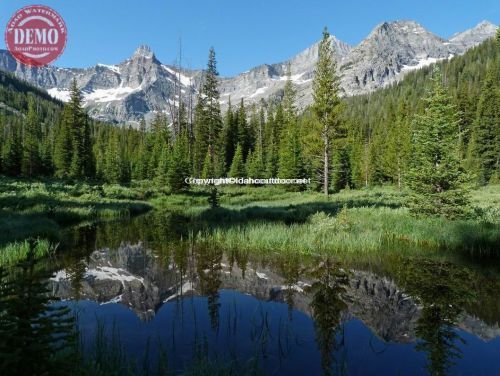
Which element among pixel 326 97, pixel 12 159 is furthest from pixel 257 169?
pixel 12 159

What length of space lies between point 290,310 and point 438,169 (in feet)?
44.5

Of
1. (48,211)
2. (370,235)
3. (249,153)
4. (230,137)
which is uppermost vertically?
(230,137)

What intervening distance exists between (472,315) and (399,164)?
152ft

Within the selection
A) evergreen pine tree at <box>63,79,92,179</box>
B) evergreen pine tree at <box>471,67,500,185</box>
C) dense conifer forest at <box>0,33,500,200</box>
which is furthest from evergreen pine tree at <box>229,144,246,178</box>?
evergreen pine tree at <box>471,67,500,185</box>

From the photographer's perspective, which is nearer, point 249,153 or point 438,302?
point 438,302

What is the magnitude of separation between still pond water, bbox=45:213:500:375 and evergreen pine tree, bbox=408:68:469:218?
5743 millimetres

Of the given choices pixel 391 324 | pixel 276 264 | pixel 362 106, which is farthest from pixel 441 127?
pixel 362 106

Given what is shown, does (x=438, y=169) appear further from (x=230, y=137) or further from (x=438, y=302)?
(x=230, y=137)

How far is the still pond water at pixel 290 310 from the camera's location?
6.39m

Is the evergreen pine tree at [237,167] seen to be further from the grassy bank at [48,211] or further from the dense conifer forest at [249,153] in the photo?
the grassy bank at [48,211]

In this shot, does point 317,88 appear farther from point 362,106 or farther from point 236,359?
point 362,106

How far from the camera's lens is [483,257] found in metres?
13.5

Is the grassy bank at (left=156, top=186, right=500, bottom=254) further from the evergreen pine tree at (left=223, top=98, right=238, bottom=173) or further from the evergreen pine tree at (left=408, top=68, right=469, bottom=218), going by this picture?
the evergreen pine tree at (left=223, top=98, right=238, bottom=173)

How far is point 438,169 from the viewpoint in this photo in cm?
1848
